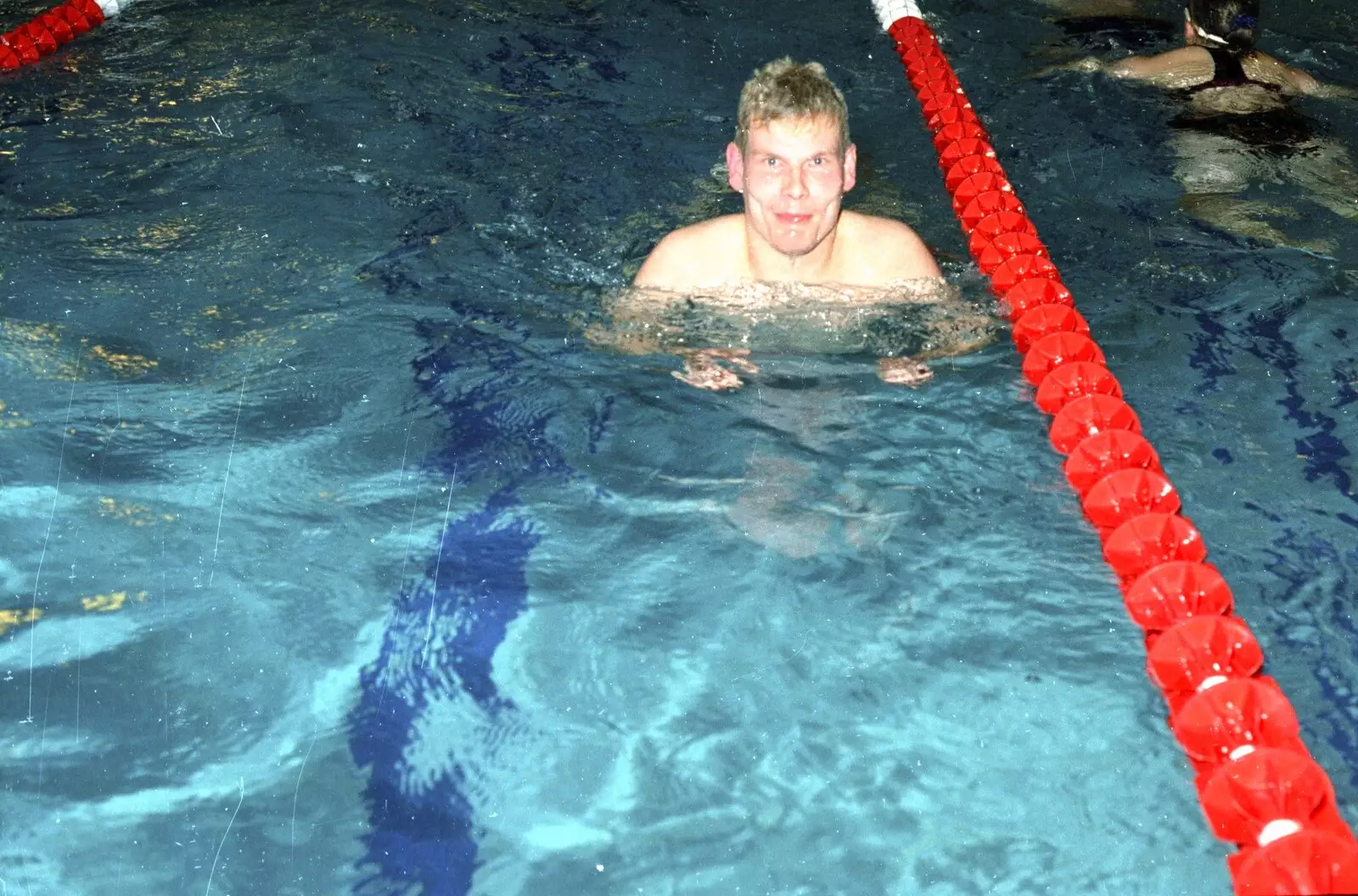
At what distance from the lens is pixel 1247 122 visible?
552 cm

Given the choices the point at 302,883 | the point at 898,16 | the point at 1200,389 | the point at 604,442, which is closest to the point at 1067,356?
the point at 1200,389

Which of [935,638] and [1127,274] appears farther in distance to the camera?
[1127,274]

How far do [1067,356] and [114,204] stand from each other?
132 inches

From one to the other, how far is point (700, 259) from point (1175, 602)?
1.91 m

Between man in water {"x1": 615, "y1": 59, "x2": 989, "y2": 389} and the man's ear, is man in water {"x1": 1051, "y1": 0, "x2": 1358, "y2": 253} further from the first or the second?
the man's ear

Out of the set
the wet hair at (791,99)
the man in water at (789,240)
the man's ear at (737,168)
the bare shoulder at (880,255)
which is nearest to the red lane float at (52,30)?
the man in water at (789,240)

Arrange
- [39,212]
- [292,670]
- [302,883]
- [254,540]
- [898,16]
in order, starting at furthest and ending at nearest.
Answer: [898,16], [39,212], [254,540], [292,670], [302,883]

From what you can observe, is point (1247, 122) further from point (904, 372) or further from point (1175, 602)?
point (1175, 602)

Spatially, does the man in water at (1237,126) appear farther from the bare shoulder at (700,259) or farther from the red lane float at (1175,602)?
the bare shoulder at (700,259)

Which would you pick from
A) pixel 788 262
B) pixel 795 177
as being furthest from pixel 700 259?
pixel 795 177

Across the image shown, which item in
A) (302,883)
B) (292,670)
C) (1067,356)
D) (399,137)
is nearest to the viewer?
(302,883)

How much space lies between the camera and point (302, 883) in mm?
2270

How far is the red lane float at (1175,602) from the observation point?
203 centimetres

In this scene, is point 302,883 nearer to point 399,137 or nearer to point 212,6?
point 399,137
